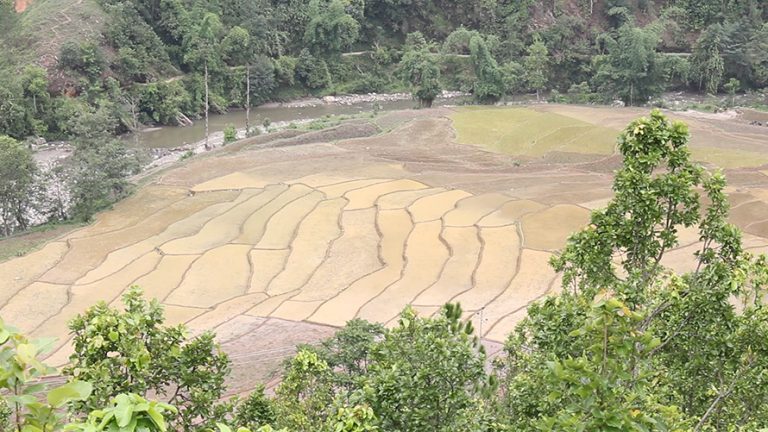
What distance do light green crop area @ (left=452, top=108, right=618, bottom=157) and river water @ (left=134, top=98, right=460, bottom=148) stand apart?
1305 cm

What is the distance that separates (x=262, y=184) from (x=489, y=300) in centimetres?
1170

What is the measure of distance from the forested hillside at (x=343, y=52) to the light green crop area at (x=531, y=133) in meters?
7.29

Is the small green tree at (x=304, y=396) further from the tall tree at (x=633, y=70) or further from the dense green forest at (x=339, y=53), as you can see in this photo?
the tall tree at (x=633, y=70)

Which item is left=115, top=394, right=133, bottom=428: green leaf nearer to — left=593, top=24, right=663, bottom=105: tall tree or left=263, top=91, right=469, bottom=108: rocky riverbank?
left=593, top=24, right=663, bottom=105: tall tree

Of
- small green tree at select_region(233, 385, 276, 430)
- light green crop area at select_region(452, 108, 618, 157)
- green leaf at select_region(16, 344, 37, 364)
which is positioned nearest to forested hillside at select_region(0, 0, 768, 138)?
light green crop area at select_region(452, 108, 618, 157)

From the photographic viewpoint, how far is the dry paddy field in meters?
16.3

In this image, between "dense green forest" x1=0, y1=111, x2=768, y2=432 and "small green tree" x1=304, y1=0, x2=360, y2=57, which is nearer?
"dense green forest" x1=0, y1=111, x2=768, y2=432

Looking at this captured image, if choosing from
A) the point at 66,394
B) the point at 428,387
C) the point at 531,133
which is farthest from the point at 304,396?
the point at 531,133

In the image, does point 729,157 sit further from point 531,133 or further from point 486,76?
point 486,76

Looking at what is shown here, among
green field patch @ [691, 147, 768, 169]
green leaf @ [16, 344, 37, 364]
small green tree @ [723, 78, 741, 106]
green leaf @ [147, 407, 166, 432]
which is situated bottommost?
green field patch @ [691, 147, 768, 169]

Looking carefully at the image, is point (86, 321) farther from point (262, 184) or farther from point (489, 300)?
point (262, 184)

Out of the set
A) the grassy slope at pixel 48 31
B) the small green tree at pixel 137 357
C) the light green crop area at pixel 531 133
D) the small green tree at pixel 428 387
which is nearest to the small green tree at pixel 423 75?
the light green crop area at pixel 531 133

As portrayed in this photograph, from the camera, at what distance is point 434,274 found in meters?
18.1

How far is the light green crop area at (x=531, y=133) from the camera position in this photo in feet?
98.8
